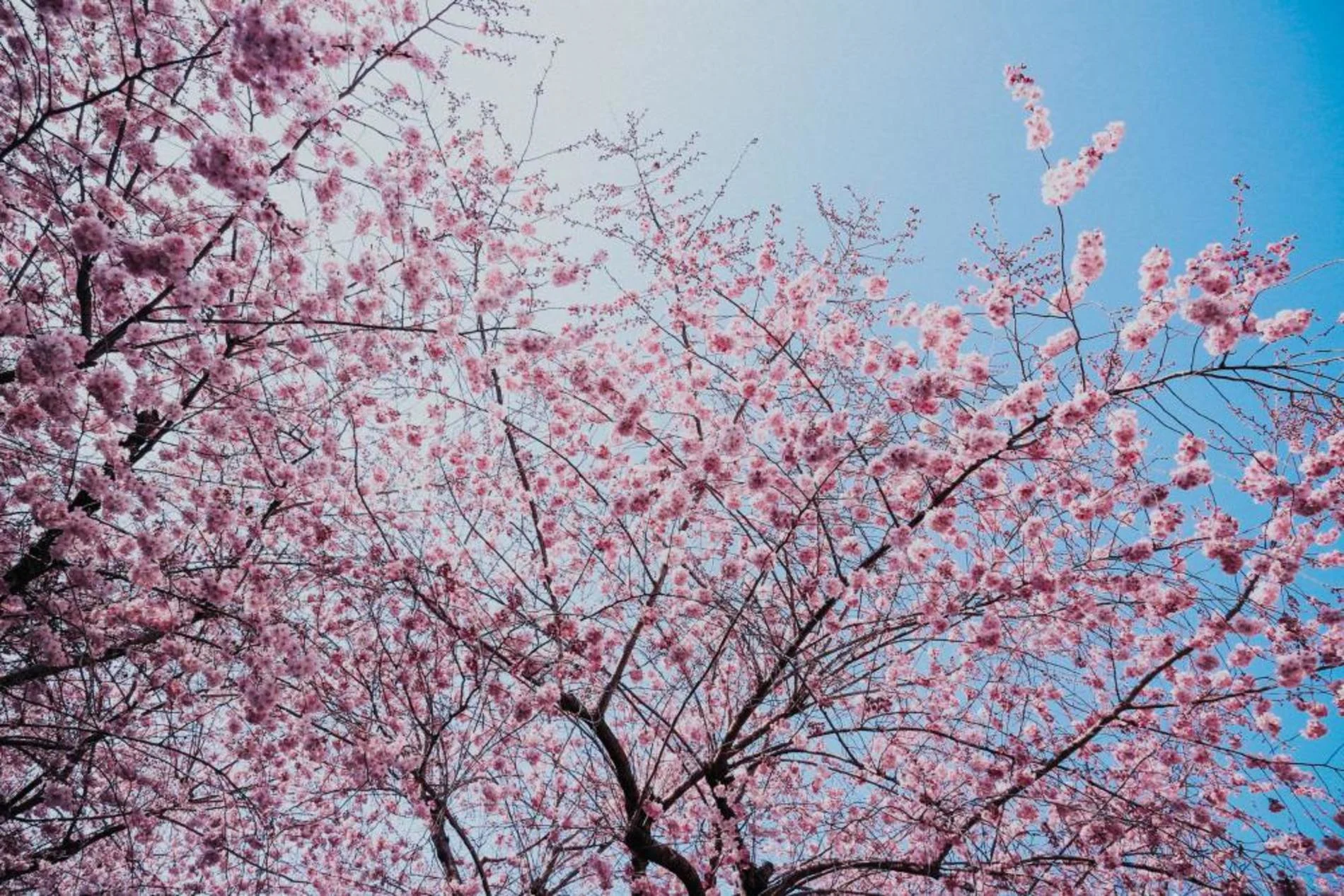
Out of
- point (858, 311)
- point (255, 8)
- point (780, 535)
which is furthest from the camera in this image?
point (858, 311)

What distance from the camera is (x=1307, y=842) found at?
18.0 feet

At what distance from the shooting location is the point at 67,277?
427 centimetres

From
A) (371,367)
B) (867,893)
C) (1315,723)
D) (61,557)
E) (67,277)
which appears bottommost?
(867,893)

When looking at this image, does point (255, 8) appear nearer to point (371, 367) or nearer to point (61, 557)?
point (371, 367)

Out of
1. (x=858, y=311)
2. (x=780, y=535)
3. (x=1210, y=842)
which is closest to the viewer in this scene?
(x=1210, y=842)

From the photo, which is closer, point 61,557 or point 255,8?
point 255,8

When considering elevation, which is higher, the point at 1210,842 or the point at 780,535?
the point at 780,535

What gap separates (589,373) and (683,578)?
1.75 meters

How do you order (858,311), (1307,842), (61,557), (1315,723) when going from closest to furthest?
(61,557) < (1307,842) < (858,311) < (1315,723)

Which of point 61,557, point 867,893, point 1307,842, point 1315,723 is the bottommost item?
point 867,893

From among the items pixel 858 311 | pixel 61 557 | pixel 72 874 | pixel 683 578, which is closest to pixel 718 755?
pixel 683 578

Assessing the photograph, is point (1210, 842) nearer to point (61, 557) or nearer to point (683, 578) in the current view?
point (683, 578)

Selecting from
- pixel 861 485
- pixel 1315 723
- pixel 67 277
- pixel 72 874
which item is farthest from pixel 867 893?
pixel 67 277

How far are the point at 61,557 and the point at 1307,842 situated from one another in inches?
335
